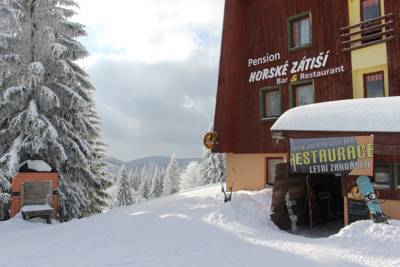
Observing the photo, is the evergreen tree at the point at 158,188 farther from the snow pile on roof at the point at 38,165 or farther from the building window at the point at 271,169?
the building window at the point at 271,169

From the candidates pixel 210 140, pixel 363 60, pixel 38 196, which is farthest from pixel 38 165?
A: pixel 363 60

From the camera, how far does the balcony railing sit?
45.1 feet

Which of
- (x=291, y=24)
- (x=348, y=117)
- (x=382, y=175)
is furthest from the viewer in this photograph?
(x=291, y=24)

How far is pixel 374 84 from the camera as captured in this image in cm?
1435

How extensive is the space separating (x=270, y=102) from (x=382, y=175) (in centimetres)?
655

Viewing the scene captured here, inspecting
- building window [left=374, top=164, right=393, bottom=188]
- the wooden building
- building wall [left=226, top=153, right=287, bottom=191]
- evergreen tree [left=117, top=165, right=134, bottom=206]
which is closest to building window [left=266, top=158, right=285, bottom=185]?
the wooden building

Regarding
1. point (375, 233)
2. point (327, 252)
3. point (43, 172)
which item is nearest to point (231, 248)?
point (327, 252)

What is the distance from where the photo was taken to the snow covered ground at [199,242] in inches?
342

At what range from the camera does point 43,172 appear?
17.2 metres

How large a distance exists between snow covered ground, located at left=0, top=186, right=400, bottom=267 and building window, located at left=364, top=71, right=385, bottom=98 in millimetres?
5313

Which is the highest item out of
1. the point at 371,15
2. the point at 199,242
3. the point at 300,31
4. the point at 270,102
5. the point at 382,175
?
the point at 300,31

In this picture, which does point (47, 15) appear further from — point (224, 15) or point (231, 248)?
point (231, 248)

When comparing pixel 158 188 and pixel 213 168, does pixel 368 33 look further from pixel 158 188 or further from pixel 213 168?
pixel 158 188

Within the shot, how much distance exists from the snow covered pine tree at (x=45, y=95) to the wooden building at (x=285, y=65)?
281 inches
